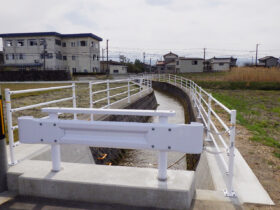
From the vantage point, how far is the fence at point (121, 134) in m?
2.65

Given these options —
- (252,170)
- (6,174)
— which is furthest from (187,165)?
(6,174)

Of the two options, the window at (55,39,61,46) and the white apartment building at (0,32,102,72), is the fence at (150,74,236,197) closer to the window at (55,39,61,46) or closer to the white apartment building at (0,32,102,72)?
the white apartment building at (0,32,102,72)

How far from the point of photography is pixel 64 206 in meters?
2.76

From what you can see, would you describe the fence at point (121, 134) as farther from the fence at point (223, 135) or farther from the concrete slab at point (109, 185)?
the fence at point (223, 135)

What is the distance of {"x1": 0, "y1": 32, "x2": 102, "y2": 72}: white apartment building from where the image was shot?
50.5 meters

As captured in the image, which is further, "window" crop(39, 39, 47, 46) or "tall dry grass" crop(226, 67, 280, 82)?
"window" crop(39, 39, 47, 46)

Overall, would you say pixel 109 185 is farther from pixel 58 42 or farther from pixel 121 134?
pixel 58 42

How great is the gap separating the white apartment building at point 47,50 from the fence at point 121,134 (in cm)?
5059

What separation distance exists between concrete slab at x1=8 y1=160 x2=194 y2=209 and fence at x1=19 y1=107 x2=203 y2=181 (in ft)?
0.60

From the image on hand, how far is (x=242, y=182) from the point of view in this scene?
140 inches

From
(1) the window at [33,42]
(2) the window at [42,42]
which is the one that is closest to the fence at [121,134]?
(2) the window at [42,42]

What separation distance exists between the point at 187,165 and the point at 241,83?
68.6 feet

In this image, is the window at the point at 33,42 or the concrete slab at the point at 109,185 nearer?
the concrete slab at the point at 109,185

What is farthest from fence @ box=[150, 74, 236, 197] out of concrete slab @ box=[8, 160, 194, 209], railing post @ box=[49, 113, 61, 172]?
railing post @ box=[49, 113, 61, 172]
